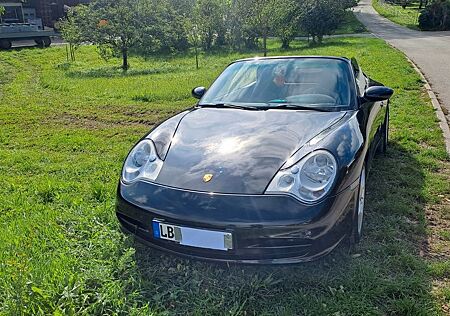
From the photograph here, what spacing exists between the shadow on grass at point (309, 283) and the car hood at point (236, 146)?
1.74ft

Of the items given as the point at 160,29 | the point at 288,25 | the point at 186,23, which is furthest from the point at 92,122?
the point at 288,25

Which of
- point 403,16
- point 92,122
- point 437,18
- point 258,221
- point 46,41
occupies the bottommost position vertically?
point 92,122

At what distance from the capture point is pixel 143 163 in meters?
2.70

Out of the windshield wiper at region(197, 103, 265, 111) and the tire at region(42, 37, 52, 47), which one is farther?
the tire at region(42, 37, 52, 47)

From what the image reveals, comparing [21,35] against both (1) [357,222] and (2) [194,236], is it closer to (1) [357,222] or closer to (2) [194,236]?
(2) [194,236]

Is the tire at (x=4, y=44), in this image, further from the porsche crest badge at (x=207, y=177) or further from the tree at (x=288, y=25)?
the porsche crest badge at (x=207, y=177)

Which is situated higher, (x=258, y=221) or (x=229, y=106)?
(x=229, y=106)

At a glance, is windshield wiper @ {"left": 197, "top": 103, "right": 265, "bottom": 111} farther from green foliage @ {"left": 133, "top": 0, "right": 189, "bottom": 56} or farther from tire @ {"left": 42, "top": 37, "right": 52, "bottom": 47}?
tire @ {"left": 42, "top": 37, "right": 52, "bottom": 47}

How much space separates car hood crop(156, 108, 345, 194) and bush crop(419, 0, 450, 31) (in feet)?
99.8

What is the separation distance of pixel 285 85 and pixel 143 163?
1.54 metres

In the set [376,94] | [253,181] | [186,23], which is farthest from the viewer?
[186,23]

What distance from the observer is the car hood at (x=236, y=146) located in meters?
2.36

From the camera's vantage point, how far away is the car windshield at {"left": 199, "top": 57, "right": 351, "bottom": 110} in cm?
332

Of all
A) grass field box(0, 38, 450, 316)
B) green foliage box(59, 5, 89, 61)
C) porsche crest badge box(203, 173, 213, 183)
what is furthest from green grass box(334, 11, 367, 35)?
porsche crest badge box(203, 173, 213, 183)
